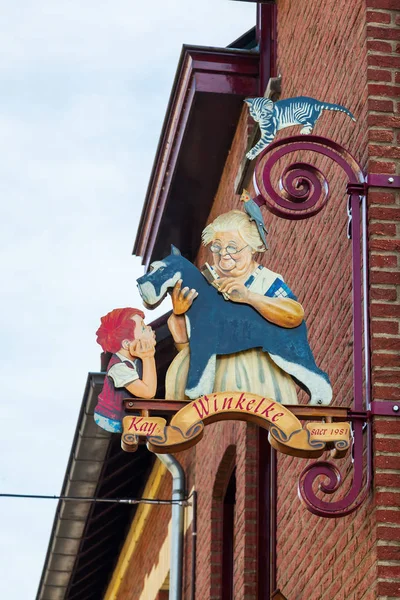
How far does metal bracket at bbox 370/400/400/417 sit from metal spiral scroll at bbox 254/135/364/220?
1.04 meters

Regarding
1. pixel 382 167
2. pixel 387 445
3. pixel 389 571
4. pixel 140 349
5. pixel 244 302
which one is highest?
pixel 382 167

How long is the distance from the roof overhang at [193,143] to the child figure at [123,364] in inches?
197

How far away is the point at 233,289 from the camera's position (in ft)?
22.6

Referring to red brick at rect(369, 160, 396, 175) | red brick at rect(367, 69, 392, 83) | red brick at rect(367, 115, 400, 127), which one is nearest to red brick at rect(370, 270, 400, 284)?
red brick at rect(369, 160, 396, 175)

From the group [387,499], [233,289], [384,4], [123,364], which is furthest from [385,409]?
[384,4]

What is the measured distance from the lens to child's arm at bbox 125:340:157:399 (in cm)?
653

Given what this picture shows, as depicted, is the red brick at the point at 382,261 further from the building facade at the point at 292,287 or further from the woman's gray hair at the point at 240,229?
the woman's gray hair at the point at 240,229

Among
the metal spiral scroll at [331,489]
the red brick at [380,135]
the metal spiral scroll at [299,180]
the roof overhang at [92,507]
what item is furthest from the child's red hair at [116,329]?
the roof overhang at [92,507]

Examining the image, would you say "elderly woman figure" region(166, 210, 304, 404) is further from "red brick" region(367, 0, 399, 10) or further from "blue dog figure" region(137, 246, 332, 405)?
"red brick" region(367, 0, 399, 10)

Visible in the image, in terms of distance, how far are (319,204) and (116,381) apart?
→ 1.39 m

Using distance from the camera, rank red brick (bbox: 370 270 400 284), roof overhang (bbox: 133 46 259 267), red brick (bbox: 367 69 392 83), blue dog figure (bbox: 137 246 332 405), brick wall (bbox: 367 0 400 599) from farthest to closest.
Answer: roof overhang (bbox: 133 46 259 267)
red brick (bbox: 367 69 392 83)
red brick (bbox: 370 270 400 284)
blue dog figure (bbox: 137 246 332 405)
brick wall (bbox: 367 0 400 599)

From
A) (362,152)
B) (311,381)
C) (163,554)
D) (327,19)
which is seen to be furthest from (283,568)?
(163,554)

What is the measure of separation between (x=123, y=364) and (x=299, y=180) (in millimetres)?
1389

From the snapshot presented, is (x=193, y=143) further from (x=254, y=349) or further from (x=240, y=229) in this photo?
(x=254, y=349)
